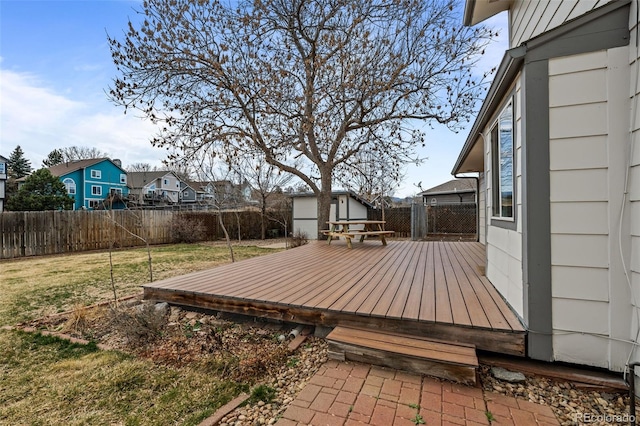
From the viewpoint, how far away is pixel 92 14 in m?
6.50

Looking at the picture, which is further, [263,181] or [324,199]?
[263,181]

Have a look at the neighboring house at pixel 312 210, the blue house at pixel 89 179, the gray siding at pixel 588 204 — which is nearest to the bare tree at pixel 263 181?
the neighboring house at pixel 312 210

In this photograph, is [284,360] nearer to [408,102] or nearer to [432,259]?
[432,259]

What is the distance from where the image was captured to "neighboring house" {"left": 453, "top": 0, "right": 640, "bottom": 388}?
184cm

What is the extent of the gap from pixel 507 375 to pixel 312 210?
44.9 feet

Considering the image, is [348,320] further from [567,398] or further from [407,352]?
[567,398]

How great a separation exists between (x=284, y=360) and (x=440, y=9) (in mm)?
9136

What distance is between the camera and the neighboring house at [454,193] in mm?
21136

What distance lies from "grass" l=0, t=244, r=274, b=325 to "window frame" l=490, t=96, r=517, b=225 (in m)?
5.55

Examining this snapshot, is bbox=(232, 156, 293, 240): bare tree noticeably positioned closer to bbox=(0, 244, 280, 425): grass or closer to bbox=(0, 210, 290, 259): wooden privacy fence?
bbox=(0, 210, 290, 259): wooden privacy fence

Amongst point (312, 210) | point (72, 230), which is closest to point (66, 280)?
point (72, 230)

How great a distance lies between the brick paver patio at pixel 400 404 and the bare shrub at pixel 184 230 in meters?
14.0

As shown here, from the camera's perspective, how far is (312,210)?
1555cm

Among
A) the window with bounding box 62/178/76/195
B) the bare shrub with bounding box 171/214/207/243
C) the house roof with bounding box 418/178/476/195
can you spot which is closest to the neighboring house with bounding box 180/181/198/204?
the window with bounding box 62/178/76/195
